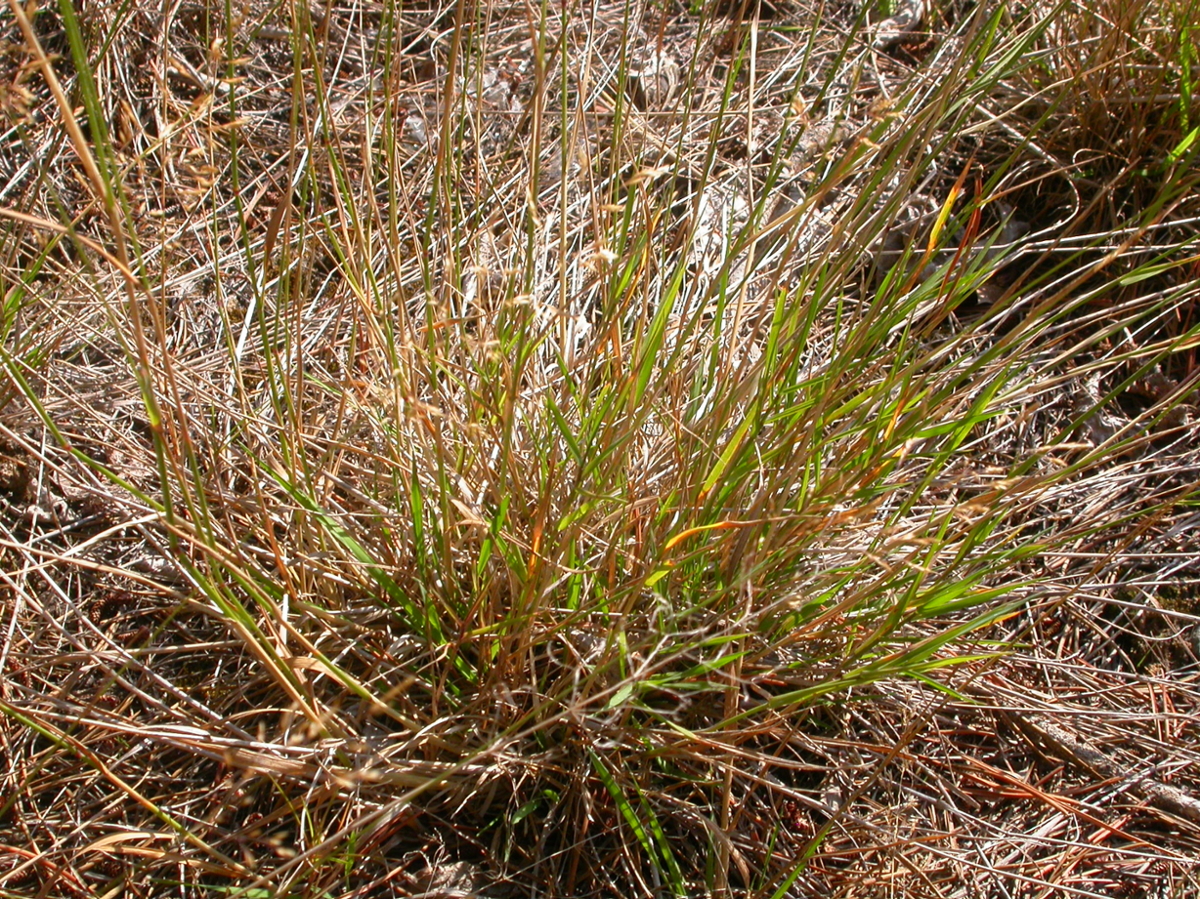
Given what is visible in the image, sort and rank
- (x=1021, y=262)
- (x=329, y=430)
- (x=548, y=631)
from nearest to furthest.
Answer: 1. (x=548, y=631)
2. (x=329, y=430)
3. (x=1021, y=262)

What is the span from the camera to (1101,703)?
1296 millimetres

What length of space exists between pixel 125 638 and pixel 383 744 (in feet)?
1.44

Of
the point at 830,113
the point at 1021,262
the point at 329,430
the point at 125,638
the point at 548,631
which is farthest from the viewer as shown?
the point at 830,113

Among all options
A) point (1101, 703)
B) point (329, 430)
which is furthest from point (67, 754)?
point (1101, 703)

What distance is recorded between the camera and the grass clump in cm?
90

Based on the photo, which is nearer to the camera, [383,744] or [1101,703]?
[383,744]

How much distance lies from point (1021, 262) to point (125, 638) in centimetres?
158

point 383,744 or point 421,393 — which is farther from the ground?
point 421,393

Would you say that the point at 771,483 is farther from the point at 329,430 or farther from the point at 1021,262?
the point at 1021,262

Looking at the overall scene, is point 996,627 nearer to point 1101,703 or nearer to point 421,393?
point 1101,703

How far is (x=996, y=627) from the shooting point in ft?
4.36

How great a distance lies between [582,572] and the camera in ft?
3.14

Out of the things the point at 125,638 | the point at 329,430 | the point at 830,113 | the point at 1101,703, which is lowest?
the point at 1101,703

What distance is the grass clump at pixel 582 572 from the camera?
90 centimetres
